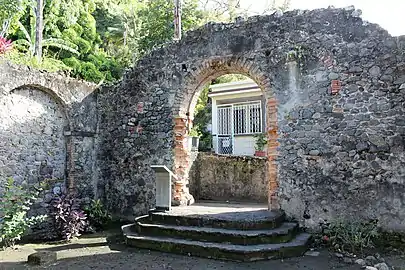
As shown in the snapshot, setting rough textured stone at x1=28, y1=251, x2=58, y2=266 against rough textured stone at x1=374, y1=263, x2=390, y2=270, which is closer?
rough textured stone at x1=374, y1=263, x2=390, y2=270

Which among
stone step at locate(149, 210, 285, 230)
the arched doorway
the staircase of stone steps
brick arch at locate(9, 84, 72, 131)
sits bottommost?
the staircase of stone steps

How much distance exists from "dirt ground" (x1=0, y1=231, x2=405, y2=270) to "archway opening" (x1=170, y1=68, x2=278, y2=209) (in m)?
1.92

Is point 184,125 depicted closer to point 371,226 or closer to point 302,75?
point 302,75

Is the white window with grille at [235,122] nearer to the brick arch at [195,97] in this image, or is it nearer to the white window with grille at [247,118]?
the white window with grille at [247,118]

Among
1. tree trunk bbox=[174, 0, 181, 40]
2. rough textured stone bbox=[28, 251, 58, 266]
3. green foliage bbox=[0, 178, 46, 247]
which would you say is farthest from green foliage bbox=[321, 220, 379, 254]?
tree trunk bbox=[174, 0, 181, 40]

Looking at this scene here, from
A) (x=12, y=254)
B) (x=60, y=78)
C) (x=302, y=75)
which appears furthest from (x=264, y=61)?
(x=12, y=254)

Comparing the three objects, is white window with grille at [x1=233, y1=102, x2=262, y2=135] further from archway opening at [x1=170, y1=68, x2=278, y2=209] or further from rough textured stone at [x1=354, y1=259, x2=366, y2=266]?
rough textured stone at [x1=354, y1=259, x2=366, y2=266]

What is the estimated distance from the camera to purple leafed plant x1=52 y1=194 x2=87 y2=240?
7.39 m

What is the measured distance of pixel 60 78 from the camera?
28.0 feet

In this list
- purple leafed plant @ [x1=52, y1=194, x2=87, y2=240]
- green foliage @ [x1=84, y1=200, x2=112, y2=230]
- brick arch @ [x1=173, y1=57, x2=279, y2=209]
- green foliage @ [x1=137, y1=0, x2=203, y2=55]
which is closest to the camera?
purple leafed plant @ [x1=52, y1=194, x2=87, y2=240]

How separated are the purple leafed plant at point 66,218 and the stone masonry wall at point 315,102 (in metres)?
1.60

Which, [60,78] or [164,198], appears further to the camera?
[60,78]

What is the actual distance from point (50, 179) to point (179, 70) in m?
3.97

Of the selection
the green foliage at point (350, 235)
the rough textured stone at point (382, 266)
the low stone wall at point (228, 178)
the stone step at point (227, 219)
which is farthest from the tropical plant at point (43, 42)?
the rough textured stone at point (382, 266)
